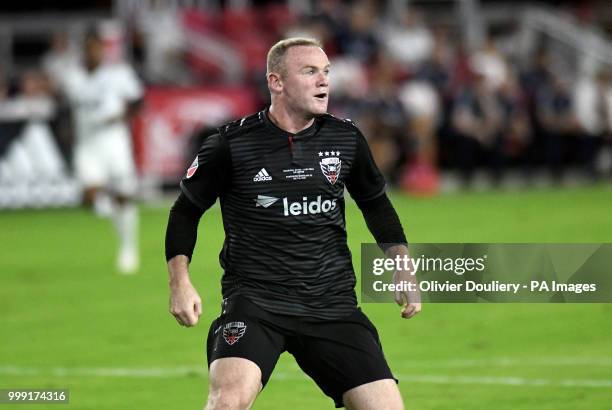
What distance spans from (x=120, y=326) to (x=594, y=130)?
714 inches

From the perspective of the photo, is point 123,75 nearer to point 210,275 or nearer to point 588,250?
point 210,275

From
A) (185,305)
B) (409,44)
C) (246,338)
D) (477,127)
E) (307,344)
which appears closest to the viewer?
(185,305)

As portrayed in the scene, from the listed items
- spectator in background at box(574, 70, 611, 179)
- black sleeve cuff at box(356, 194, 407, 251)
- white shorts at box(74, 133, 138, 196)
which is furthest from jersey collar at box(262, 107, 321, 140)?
spectator in background at box(574, 70, 611, 179)

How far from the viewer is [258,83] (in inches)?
1017

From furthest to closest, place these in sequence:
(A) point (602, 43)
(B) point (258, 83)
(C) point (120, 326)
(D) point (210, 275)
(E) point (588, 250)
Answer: (A) point (602, 43)
(B) point (258, 83)
(D) point (210, 275)
(C) point (120, 326)
(E) point (588, 250)

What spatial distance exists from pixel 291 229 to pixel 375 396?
2.95ft

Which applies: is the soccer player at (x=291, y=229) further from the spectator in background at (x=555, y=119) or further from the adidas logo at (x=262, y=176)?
the spectator in background at (x=555, y=119)

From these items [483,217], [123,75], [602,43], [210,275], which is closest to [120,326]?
[210,275]

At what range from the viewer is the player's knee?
6.04 m

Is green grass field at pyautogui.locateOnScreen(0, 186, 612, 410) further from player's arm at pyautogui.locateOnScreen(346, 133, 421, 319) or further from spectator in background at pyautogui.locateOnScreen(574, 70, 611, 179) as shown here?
spectator in background at pyautogui.locateOnScreen(574, 70, 611, 179)

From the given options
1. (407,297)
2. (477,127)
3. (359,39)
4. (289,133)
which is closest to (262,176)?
(289,133)

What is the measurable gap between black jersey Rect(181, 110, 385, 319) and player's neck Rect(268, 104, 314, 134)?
0.03 m

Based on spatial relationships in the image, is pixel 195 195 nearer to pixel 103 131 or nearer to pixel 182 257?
pixel 182 257

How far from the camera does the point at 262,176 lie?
665 cm
